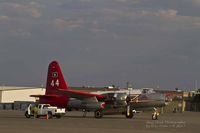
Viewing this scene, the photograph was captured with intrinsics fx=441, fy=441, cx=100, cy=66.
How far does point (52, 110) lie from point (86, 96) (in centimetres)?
511

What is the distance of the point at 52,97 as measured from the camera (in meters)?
50.3

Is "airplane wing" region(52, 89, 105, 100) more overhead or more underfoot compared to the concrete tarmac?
more overhead

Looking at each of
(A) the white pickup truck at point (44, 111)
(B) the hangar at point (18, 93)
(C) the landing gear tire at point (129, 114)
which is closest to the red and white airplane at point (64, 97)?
(C) the landing gear tire at point (129, 114)

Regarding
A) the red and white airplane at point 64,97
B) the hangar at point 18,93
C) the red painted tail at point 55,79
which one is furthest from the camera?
the hangar at point 18,93

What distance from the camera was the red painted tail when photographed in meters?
52.1

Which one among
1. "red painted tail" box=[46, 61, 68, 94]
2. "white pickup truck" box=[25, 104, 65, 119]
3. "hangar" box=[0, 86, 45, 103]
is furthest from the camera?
"hangar" box=[0, 86, 45, 103]

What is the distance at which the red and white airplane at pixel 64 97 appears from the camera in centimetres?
4647

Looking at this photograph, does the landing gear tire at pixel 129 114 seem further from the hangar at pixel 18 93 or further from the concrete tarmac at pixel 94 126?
the hangar at pixel 18 93

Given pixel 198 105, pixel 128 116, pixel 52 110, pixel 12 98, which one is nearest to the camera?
pixel 52 110

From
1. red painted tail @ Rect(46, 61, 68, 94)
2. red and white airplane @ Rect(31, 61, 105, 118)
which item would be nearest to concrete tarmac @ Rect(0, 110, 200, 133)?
red and white airplane @ Rect(31, 61, 105, 118)

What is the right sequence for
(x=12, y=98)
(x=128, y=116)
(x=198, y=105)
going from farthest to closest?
(x=12, y=98) → (x=198, y=105) → (x=128, y=116)

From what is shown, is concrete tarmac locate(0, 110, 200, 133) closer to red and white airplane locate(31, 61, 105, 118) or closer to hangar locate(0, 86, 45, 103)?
red and white airplane locate(31, 61, 105, 118)

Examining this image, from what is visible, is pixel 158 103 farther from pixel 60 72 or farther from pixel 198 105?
pixel 198 105

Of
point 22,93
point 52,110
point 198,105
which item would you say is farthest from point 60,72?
point 22,93
